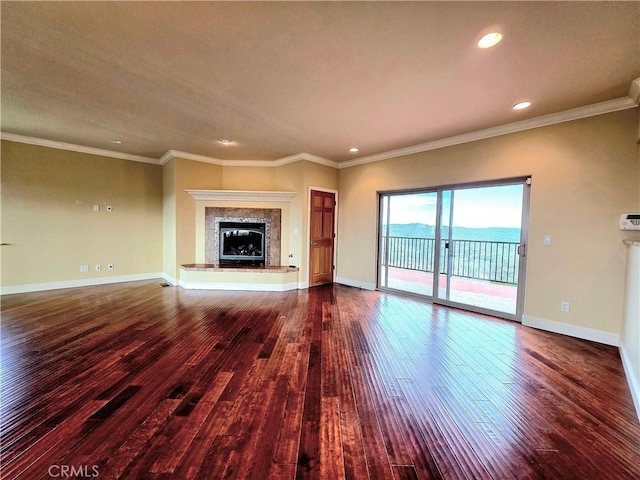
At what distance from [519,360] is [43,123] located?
674cm

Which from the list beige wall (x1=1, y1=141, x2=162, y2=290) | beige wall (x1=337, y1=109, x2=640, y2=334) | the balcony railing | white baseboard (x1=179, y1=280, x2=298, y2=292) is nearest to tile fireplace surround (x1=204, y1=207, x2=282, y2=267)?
white baseboard (x1=179, y1=280, x2=298, y2=292)

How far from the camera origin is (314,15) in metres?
1.74

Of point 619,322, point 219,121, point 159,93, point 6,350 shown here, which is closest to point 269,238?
point 219,121

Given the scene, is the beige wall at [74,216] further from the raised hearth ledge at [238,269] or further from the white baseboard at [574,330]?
the white baseboard at [574,330]

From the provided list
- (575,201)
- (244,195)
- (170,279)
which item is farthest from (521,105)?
(170,279)

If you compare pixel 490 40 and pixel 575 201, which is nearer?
pixel 490 40

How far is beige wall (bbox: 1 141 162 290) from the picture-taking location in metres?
4.44

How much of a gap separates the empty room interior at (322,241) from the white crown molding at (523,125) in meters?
0.03

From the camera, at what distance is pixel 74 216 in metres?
5.00

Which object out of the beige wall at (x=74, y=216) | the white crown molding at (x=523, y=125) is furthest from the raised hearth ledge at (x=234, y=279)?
the white crown molding at (x=523, y=125)

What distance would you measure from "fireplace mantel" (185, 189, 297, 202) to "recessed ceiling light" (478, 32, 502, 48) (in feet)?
12.4

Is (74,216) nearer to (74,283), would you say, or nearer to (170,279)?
(74,283)

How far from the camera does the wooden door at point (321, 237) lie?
213 inches

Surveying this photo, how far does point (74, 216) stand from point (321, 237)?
4.80m
